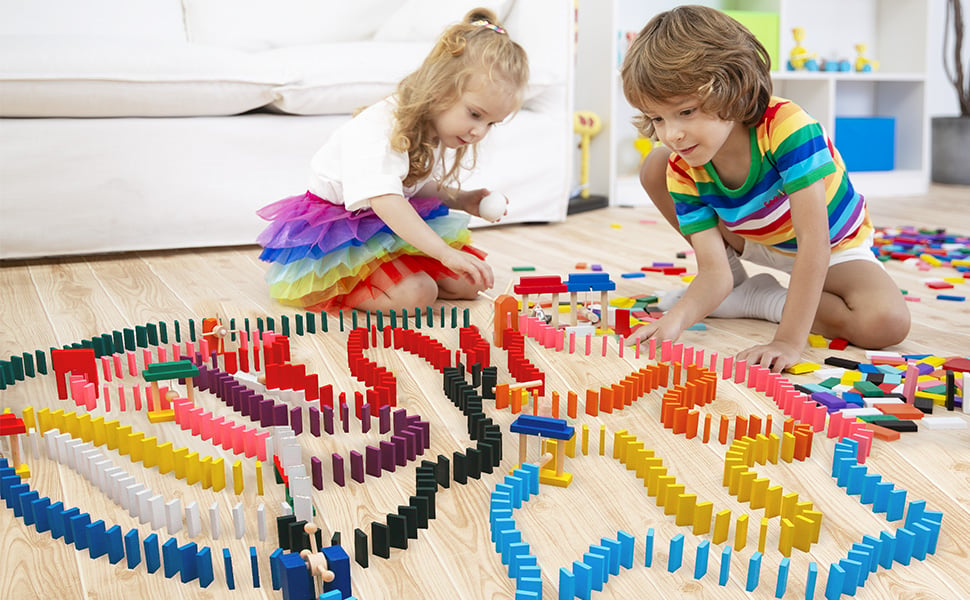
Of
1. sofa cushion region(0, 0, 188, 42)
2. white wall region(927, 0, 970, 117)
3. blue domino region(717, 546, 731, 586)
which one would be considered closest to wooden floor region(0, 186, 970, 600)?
blue domino region(717, 546, 731, 586)

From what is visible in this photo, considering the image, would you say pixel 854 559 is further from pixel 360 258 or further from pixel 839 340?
pixel 360 258

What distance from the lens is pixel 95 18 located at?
251 centimetres

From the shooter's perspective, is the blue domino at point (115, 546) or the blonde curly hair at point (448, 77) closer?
the blue domino at point (115, 546)

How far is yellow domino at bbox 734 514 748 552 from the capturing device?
0.77m

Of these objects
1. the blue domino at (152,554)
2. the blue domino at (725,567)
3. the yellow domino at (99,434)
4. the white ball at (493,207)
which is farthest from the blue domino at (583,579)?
the white ball at (493,207)

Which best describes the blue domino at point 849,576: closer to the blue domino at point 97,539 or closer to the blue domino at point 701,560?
the blue domino at point 701,560

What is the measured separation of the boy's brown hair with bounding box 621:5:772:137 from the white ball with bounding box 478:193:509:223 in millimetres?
486

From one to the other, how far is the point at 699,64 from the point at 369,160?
24.1 inches

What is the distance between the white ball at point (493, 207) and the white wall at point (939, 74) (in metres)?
2.92

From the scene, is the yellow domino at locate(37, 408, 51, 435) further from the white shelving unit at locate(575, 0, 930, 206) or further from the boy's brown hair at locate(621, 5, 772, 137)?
the white shelving unit at locate(575, 0, 930, 206)

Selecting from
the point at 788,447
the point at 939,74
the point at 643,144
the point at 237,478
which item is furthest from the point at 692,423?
the point at 939,74

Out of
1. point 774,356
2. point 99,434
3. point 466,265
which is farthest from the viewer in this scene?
point 466,265

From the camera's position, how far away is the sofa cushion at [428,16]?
100 inches

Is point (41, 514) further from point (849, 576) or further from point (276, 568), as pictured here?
point (849, 576)
